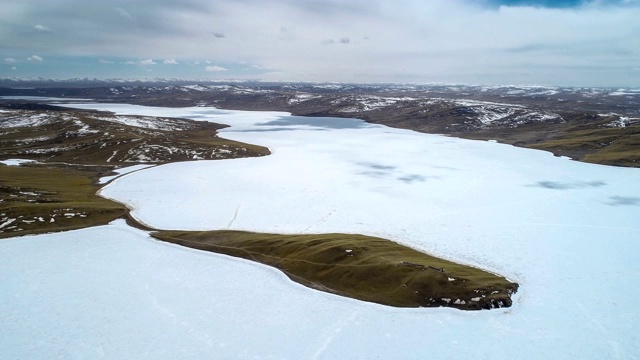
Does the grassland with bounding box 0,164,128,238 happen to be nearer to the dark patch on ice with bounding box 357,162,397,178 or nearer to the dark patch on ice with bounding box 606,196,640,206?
the dark patch on ice with bounding box 357,162,397,178

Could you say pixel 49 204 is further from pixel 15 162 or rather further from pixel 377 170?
pixel 377 170

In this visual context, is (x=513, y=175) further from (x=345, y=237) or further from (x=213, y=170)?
(x=213, y=170)

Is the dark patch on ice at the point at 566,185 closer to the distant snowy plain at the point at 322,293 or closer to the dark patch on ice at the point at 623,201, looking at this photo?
the distant snowy plain at the point at 322,293

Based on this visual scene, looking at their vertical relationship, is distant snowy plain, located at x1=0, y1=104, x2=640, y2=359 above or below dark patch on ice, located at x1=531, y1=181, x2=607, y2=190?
below

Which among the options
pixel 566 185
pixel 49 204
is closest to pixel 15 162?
pixel 49 204

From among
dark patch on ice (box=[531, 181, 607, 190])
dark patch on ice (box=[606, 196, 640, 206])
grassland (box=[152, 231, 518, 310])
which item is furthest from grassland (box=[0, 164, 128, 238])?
dark patch on ice (box=[606, 196, 640, 206])

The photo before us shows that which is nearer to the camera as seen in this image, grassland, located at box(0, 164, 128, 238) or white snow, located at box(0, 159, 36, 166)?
grassland, located at box(0, 164, 128, 238)
